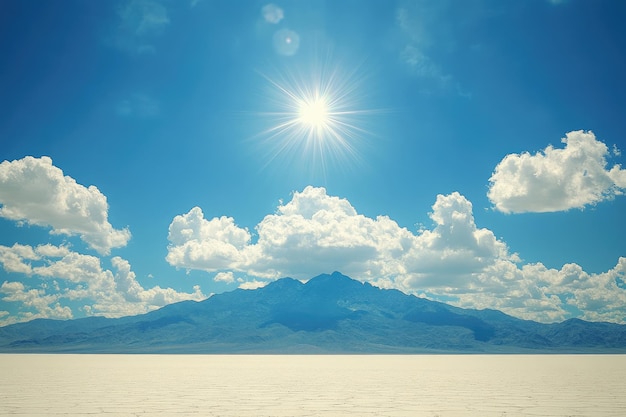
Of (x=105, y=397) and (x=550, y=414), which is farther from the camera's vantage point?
(x=105, y=397)

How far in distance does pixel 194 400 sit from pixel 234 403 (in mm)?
2127

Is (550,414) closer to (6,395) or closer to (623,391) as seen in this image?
(623,391)

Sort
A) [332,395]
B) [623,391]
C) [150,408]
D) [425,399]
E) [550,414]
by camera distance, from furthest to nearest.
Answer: [623,391] < [332,395] < [425,399] < [150,408] < [550,414]

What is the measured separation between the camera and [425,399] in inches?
841

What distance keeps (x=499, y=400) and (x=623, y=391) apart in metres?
8.42

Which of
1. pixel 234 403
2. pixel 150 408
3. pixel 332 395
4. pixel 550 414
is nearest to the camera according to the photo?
pixel 550 414

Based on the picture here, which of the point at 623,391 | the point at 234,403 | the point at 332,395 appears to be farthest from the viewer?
the point at 623,391

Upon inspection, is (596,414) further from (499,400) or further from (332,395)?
(332,395)

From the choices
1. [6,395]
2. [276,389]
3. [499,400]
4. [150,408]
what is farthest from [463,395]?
[6,395]

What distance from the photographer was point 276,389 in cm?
2611

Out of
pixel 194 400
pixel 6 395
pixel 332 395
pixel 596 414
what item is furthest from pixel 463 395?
pixel 6 395

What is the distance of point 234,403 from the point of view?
1950cm

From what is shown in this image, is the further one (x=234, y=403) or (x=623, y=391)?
(x=623, y=391)

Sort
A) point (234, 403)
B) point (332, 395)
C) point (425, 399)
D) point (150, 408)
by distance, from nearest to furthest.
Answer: point (150, 408) → point (234, 403) → point (425, 399) → point (332, 395)
